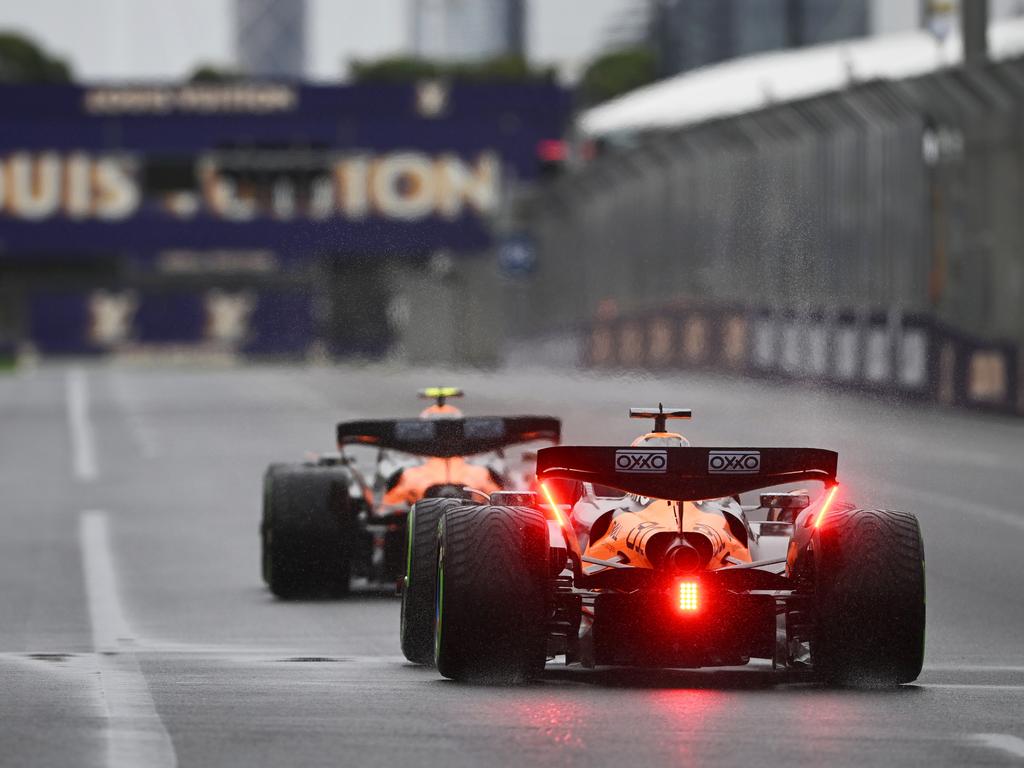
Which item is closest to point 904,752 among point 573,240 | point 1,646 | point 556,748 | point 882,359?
point 556,748

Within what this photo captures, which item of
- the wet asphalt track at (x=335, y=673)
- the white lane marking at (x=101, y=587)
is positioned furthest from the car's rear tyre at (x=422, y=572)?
the white lane marking at (x=101, y=587)

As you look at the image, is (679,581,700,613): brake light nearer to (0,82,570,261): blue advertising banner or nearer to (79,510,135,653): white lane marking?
(79,510,135,653): white lane marking

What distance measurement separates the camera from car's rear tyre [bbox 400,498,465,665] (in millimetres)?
10594

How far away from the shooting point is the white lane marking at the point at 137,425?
116 feet

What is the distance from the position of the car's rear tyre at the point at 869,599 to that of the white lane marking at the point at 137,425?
79.1ft

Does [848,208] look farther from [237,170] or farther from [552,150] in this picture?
[552,150]

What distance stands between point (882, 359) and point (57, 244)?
4945 cm

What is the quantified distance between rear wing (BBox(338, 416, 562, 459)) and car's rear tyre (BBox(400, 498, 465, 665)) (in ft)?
12.9

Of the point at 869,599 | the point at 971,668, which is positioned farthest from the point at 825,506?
the point at 971,668

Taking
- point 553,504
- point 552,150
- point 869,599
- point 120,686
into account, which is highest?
point 552,150

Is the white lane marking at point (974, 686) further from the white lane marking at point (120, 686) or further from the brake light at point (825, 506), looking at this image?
the white lane marking at point (120, 686)

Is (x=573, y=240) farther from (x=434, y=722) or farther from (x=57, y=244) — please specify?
(x=434, y=722)

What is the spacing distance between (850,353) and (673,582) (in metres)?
33.9

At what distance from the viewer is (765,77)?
11694 cm
